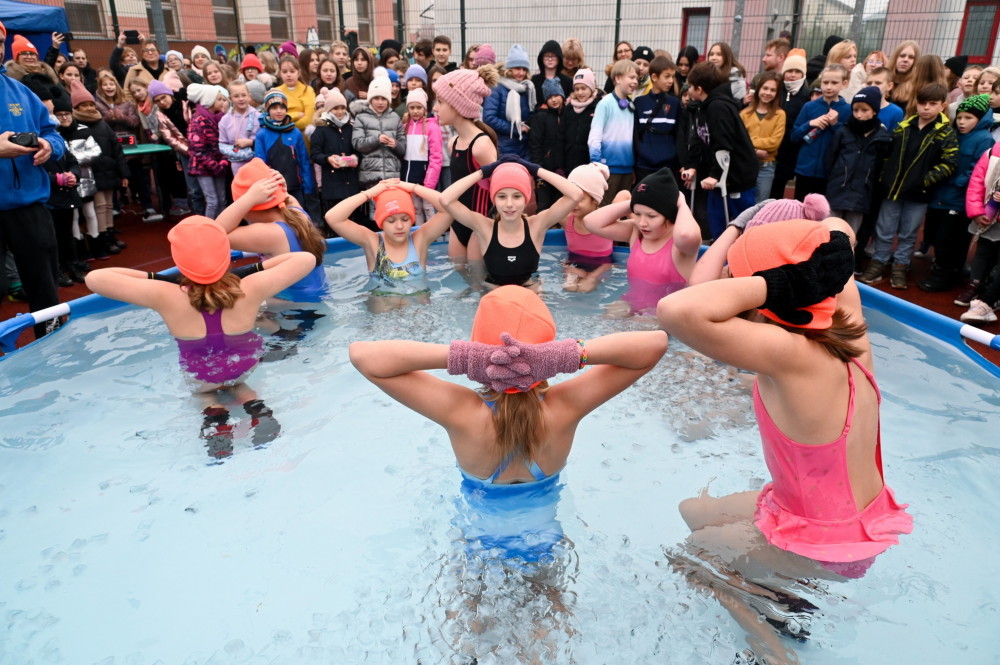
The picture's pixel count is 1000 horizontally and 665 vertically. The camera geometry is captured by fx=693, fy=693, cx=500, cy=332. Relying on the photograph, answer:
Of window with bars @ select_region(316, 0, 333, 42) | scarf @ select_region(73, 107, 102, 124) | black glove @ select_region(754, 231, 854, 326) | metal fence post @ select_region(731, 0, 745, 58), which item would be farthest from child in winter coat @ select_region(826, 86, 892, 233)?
window with bars @ select_region(316, 0, 333, 42)

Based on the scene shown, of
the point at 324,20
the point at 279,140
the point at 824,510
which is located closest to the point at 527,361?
the point at 824,510

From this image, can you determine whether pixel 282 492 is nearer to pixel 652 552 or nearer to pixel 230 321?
pixel 230 321

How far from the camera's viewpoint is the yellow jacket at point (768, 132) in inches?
261

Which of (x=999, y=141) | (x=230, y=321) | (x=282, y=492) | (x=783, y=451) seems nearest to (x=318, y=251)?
(x=230, y=321)

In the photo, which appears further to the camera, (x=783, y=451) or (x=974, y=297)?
(x=974, y=297)

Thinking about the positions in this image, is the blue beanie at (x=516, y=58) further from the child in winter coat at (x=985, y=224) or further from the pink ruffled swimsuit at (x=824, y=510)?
the pink ruffled swimsuit at (x=824, y=510)

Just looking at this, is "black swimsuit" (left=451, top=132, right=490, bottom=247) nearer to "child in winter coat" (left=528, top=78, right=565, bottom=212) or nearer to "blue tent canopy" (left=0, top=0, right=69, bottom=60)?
"child in winter coat" (left=528, top=78, right=565, bottom=212)

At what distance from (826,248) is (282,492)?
103 inches

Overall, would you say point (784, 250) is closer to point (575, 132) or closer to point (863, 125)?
point (863, 125)

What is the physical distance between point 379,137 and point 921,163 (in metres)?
4.92

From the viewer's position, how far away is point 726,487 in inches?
131

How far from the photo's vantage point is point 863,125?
6090 millimetres

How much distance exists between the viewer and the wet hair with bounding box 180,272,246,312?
3.54 m

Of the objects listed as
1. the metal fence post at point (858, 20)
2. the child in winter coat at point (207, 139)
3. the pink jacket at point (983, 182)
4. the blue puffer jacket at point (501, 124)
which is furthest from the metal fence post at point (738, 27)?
the child in winter coat at point (207, 139)
